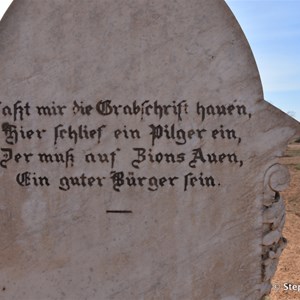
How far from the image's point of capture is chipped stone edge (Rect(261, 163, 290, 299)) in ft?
11.7

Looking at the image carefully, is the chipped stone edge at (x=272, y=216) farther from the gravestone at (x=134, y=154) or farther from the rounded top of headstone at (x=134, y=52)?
the rounded top of headstone at (x=134, y=52)

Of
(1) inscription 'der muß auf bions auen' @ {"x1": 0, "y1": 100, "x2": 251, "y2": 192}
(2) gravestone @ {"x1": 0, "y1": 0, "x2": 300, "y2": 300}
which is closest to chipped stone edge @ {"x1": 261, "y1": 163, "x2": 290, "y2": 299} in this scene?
(2) gravestone @ {"x1": 0, "y1": 0, "x2": 300, "y2": 300}

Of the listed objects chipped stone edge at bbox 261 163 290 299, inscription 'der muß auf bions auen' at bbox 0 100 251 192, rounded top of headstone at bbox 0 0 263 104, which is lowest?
chipped stone edge at bbox 261 163 290 299

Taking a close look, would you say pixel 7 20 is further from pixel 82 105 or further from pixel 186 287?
pixel 186 287

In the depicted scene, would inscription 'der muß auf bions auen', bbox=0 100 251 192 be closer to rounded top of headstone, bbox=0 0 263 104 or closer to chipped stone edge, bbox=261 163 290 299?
rounded top of headstone, bbox=0 0 263 104

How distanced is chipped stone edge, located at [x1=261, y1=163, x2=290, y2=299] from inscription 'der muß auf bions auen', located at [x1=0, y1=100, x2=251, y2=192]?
9.9 inches

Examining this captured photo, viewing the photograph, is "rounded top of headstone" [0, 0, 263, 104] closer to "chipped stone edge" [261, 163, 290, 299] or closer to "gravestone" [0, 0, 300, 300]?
"gravestone" [0, 0, 300, 300]

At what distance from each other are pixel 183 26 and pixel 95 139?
1.01 m

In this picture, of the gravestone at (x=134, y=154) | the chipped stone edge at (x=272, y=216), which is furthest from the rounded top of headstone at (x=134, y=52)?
the chipped stone edge at (x=272, y=216)

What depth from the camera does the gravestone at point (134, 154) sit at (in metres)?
3.55

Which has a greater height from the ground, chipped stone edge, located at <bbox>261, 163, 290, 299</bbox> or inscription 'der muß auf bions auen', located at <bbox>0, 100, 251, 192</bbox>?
inscription 'der muß auf bions auen', located at <bbox>0, 100, 251, 192</bbox>

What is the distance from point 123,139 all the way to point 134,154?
13cm

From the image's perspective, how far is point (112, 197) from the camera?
3607 millimetres

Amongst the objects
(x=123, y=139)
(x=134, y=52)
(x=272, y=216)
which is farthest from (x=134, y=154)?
(x=272, y=216)
